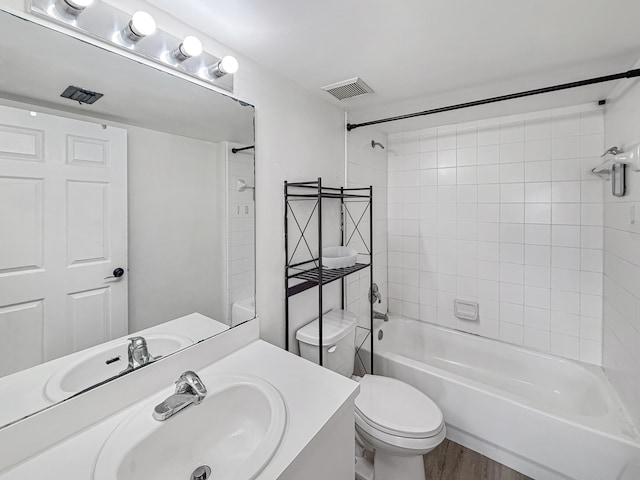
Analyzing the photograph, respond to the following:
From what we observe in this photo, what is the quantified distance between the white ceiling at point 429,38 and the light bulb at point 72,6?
0.23 meters

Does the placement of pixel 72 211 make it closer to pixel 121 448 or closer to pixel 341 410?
pixel 121 448

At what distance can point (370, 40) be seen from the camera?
3.95 feet

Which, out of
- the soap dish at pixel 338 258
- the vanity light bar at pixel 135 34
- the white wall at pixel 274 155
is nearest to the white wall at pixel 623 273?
the soap dish at pixel 338 258

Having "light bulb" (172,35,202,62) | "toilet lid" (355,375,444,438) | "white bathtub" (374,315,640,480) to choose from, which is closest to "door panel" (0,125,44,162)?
"light bulb" (172,35,202,62)

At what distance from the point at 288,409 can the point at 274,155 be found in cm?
116

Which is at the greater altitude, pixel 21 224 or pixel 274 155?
pixel 274 155

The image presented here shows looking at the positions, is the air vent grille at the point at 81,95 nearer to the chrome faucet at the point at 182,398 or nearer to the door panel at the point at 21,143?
the door panel at the point at 21,143

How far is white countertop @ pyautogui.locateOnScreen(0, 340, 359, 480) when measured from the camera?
70cm

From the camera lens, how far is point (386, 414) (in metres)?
1.45

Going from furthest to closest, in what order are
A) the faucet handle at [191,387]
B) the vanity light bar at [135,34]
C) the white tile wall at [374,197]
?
1. the white tile wall at [374,197]
2. the faucet handle at [191,387]
3. the vanity light bar at [135,34]

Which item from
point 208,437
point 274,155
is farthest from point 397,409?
point 274,155

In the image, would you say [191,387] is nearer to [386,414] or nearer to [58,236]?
[58,236]

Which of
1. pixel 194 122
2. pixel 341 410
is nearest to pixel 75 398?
pixel 341 410

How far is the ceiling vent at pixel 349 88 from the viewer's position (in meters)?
1.57
